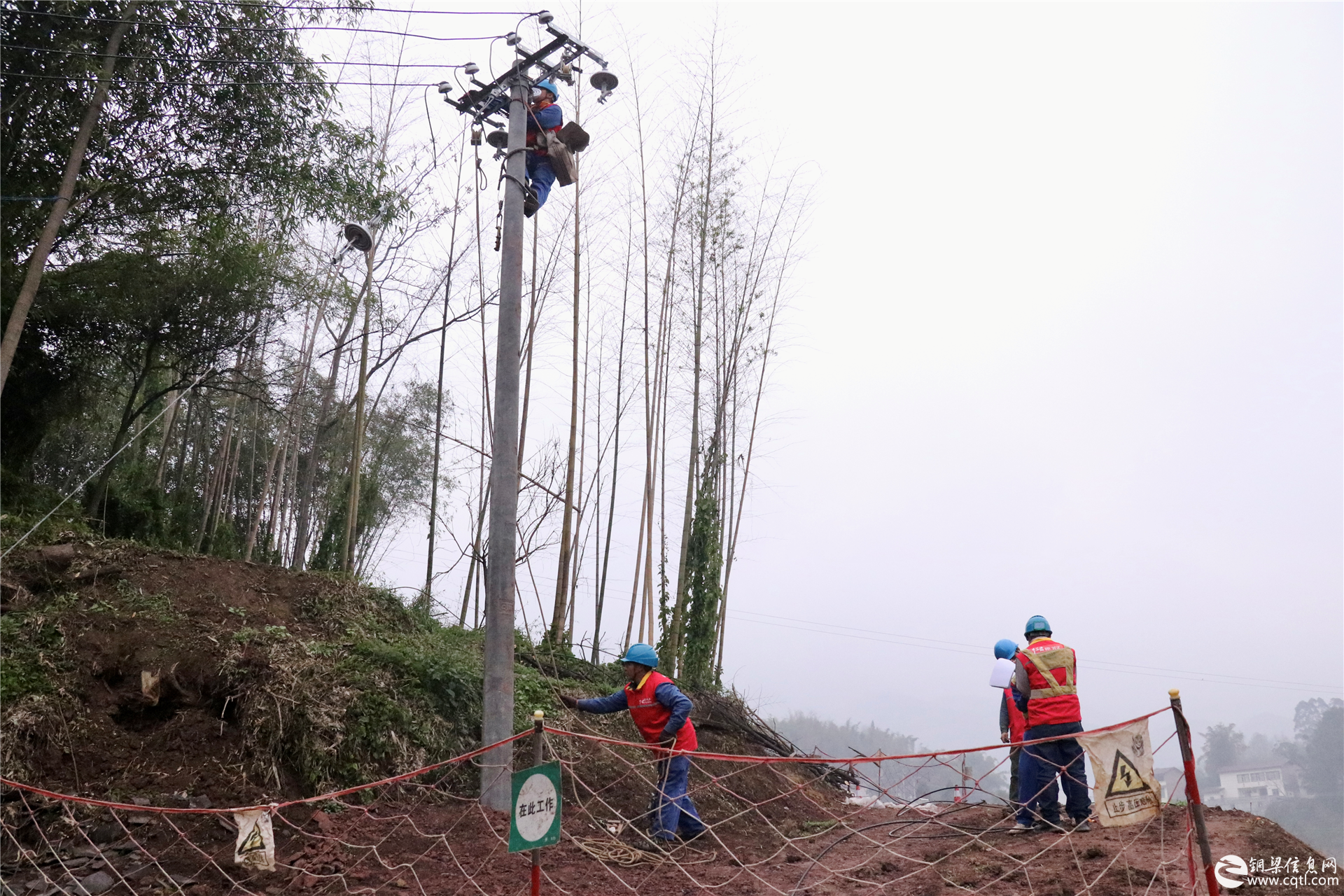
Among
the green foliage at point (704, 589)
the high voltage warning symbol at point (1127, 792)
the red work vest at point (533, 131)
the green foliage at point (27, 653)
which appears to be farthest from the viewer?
the green foliage at point (704, 589)

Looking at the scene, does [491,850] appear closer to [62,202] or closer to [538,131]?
[538,131]

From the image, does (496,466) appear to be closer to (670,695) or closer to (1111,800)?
(670,695)

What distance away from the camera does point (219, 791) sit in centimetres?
444

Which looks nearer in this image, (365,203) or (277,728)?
(277,728)

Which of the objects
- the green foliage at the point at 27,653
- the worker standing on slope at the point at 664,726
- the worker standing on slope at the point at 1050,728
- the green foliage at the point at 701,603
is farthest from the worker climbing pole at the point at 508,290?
the green foliage at the point at 701,603

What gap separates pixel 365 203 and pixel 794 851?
6.94 metres

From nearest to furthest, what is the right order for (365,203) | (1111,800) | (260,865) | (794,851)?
(1111,800) → (260,865) → (794,851) → (365,203)

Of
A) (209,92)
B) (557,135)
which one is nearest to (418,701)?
(557,135)

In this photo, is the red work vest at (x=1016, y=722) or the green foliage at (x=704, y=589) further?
the green foliage at (x=704, y=589)

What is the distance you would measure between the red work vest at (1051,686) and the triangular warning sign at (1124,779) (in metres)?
1.57

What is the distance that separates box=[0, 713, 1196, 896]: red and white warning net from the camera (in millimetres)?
3631

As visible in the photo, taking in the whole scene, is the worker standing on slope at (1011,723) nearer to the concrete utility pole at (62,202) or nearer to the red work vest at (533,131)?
the red work vest at (533,131)

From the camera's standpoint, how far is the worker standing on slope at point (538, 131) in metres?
5.45

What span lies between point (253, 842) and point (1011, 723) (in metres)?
4.56
